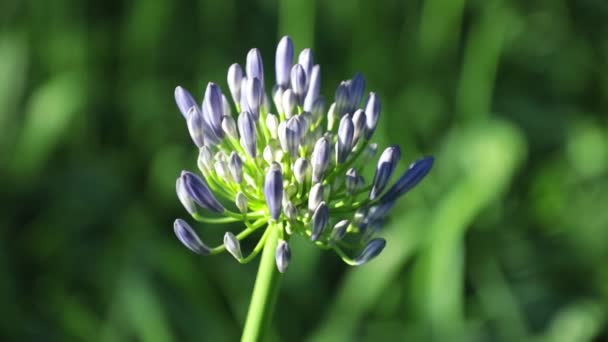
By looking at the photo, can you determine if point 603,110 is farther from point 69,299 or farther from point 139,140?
point 69,299

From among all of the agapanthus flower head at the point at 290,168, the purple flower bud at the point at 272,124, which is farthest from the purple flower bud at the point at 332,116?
the purple flower bud at the point at 272,124

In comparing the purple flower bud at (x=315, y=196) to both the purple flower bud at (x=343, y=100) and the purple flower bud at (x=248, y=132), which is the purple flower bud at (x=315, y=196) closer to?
the purple flower bud at (x=248, y=132)

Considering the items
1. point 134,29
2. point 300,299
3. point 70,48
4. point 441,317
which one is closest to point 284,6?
point 134,29

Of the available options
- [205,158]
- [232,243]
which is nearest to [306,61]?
[205,158]

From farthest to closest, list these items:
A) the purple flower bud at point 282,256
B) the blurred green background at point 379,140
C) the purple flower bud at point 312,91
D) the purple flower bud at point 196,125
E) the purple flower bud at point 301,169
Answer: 1. the blurred green background at point 379,140
2. the purple flower bud at point 312,91
3. the purple flower bud at point 196,125
4. the purple flower bud at point 301,169
5. the purple flower bud at point 282,256

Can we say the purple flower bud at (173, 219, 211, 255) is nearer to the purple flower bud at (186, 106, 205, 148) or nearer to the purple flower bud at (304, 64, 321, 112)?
the purple flower bud at (186, 106, 205, 148)

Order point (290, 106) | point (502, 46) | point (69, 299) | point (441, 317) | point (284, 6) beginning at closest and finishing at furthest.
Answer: point (290, 106) → point (441, 317) → point (69, 299) → point (284, 6) → point (502, 46)

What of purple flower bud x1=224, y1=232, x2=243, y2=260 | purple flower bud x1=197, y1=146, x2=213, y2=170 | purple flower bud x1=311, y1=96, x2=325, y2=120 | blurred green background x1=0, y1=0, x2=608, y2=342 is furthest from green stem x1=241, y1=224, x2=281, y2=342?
blurred green background x1=0, y1=0, x2=608, y2=342

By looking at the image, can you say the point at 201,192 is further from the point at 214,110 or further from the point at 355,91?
the point at 355,91
